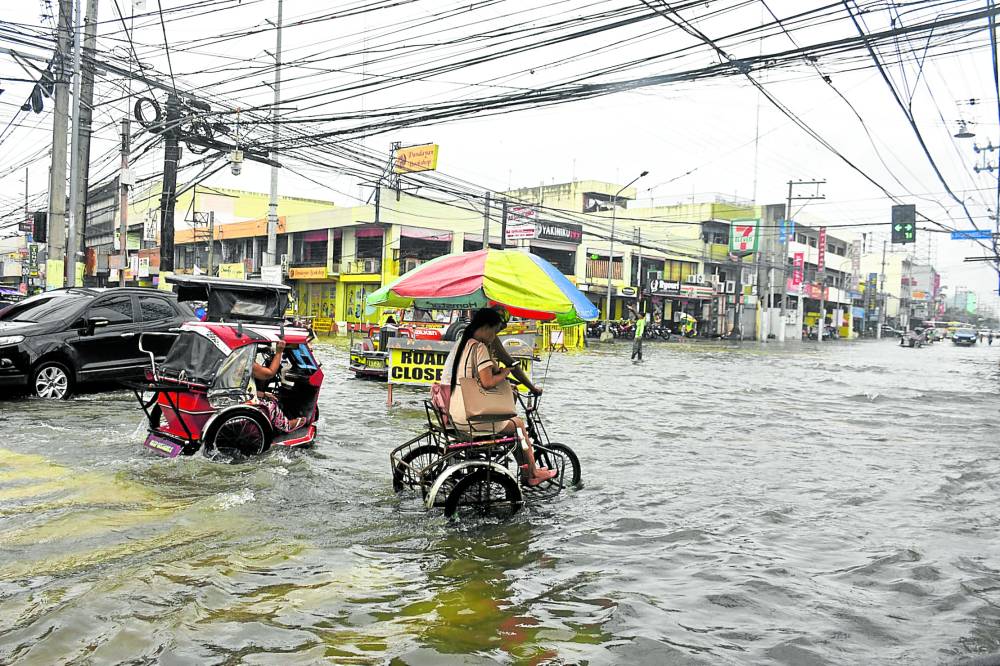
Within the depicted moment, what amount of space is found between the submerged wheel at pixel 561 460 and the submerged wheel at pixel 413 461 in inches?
39.6

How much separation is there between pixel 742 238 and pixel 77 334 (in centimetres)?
5234

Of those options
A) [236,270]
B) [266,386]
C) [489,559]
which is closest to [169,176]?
[266,386]

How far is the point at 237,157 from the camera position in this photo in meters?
20.9

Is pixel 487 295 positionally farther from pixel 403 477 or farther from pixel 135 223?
pixel 135 223

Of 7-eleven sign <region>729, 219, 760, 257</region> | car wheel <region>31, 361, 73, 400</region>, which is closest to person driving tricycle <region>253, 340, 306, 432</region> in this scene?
car wheel <region>31, 361, 73, 400</region>

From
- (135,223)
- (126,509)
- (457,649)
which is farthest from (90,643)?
(135,223)

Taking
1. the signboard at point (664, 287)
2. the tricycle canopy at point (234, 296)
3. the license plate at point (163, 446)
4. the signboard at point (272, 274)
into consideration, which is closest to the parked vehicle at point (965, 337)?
the signboard at point (664, 287)

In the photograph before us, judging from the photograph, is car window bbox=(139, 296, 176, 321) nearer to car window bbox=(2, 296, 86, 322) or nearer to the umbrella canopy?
car window bbox=(2, 296, 86, 322)

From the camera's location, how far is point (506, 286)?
30.1 feet

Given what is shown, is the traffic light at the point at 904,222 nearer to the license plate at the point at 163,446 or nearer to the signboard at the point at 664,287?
the signboard at the point at 664,287

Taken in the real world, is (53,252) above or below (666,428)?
above

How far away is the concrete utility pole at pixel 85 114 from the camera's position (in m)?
18.5

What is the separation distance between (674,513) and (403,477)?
8.28 ft

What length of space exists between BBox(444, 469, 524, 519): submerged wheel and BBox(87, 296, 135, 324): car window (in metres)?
8.62
